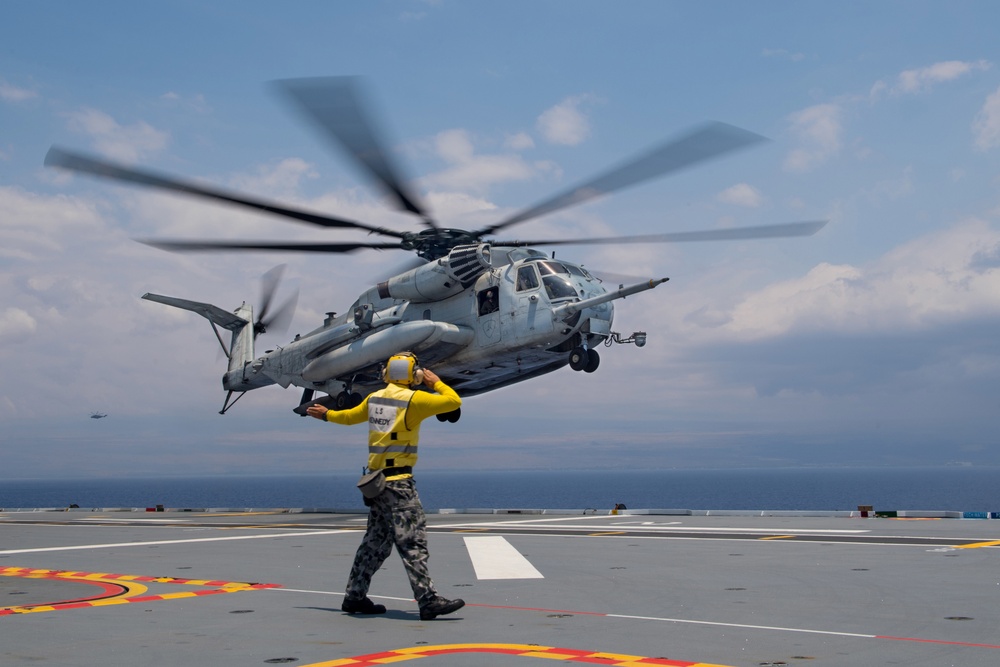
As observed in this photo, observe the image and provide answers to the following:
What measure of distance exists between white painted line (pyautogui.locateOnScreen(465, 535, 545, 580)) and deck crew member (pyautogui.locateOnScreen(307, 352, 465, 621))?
229cm

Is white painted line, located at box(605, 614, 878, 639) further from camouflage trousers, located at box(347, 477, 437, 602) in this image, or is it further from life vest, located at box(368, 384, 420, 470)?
life vest, located at box(368, 384, 420, 470)

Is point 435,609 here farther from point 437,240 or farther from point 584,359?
point 437,240

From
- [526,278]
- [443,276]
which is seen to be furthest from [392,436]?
[443,276]

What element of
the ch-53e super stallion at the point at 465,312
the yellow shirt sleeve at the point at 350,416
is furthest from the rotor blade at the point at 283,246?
the yellow shirt sleeve at the point at 350,416

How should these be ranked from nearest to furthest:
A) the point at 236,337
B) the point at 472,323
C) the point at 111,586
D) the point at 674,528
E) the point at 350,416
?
the point at 350,416 < the point at 111,586 < the point at 674,528 < the point at 472,323 < the point at 236,337

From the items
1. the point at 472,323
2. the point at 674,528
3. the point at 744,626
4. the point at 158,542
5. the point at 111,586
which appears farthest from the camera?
the point at 472,323

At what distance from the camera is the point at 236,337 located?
3064cm

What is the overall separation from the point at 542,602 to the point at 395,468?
5.67ft

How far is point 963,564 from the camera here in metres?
9.70

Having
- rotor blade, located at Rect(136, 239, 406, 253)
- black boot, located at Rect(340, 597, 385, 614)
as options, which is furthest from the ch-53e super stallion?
black boot, located at Rect(340, 597, 385, 614)

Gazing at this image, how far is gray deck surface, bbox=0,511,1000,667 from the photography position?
5.54 m

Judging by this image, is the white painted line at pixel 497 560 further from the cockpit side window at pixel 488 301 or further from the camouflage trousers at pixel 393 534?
the cockpit side window at pixel 488 301

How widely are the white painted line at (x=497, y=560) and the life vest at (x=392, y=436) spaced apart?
8.40ft

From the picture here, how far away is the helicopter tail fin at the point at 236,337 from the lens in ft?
94.9
